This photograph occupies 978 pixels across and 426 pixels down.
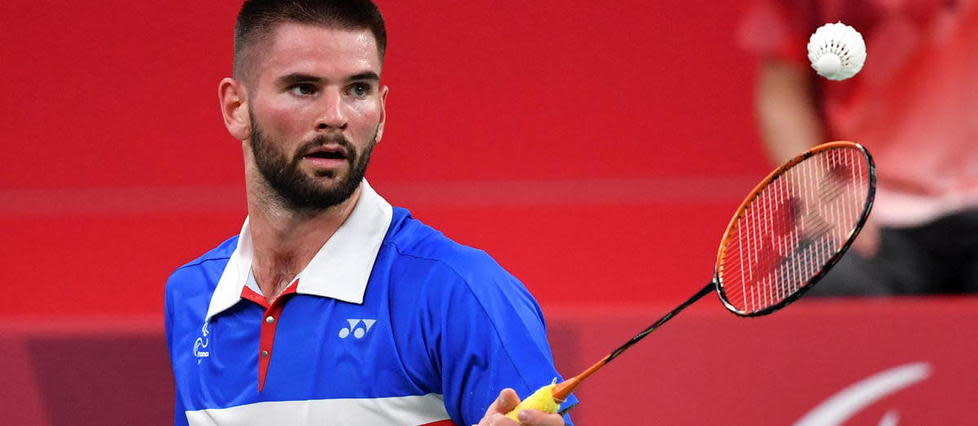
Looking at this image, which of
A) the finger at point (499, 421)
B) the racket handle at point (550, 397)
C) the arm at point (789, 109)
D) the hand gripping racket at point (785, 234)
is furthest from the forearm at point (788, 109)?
the finger at point (499, 421)

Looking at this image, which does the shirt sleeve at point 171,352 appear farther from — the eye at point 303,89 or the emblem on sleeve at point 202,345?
the eye at point 303,89

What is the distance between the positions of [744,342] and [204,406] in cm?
168

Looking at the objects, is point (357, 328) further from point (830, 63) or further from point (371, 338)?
point (830, 63)

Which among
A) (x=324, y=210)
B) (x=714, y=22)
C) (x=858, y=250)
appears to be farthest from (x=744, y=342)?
(x=714, y=22)

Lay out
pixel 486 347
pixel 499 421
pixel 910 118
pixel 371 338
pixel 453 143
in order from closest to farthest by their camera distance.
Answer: pixel 499 421, pixel 486 347, pixel 371 338, pixel 910 118, pixel 453 143

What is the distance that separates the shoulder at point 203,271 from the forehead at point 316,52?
441mm

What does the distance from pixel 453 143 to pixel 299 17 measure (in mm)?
3789

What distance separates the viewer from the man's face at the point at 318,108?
2.36 metres

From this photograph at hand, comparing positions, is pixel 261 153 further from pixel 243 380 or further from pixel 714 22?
pixel 714 22

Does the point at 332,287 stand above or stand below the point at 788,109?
above

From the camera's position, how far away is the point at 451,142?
20.3 ft

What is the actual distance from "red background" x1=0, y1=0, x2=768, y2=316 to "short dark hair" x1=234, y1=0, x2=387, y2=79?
10.5 ft

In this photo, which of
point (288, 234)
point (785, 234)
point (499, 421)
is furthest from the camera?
point (785, 234)

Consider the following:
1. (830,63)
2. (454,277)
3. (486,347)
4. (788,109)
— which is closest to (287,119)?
(454,277)
